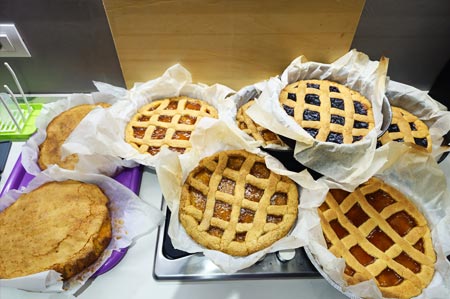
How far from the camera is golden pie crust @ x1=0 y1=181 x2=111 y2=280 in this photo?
0.75m

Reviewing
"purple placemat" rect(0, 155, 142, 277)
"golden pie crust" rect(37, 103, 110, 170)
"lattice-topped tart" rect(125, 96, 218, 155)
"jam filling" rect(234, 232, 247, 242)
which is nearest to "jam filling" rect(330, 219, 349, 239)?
"jam filling" rect(234, 232, 247, 242)

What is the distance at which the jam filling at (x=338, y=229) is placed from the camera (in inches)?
32.4

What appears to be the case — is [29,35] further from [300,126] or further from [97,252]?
[300,126]

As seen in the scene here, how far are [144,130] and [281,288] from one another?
579mm

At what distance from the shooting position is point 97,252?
0.79m

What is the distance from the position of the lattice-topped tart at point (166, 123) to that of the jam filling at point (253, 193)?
0.69 ft

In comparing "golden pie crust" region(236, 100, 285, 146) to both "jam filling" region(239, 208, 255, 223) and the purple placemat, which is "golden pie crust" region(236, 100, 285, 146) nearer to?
"jam filling" region(239, 208, 255, 223)

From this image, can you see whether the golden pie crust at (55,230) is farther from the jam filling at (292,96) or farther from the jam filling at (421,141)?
the jam filling at (421,141)

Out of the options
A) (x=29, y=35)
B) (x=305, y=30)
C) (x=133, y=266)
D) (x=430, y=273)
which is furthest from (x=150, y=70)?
(x=430, y=273)

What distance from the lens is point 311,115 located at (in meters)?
0.84

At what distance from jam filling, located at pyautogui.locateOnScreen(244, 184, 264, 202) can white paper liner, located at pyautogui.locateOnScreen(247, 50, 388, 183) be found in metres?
0.15

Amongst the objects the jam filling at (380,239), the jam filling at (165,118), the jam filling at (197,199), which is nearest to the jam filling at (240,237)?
the jam filling at (197,199)

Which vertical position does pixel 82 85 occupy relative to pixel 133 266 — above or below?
above

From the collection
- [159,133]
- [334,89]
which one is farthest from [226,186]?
Answer: [334,89]
